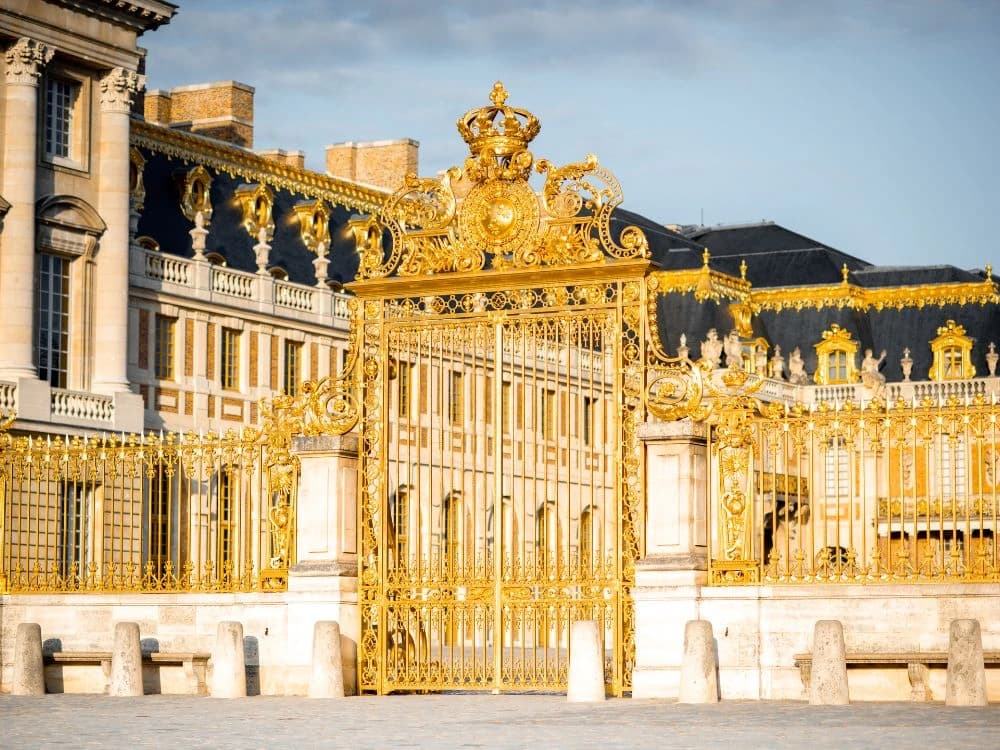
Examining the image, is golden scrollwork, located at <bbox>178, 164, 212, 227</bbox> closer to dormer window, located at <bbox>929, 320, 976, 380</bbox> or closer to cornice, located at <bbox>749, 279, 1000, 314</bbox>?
cornice, located at <bbox>749, 279, 1000, 314</bbox>

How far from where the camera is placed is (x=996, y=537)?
19078mm

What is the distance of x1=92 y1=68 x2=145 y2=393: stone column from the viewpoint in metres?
38.5

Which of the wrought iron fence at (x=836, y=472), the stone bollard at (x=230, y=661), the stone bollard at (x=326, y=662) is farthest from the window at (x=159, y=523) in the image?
the wrought iron fence at (x=836, y=472)

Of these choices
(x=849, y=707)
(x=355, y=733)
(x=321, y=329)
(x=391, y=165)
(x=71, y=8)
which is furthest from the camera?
(x=391, y=165)

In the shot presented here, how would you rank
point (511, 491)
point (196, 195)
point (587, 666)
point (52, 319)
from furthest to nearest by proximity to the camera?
point (196, 195) < point (52, 319) < point (511, 491) < point (587, 666)

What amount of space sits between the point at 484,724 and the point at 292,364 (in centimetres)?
3029

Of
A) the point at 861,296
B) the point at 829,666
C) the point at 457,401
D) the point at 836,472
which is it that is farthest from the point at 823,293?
the point at 829,666

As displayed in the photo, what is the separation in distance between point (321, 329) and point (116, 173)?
8484 millimetres

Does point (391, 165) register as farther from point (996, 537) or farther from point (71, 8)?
point (996, 537)

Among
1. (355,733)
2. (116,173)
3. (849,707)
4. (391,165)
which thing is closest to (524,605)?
(849,707)

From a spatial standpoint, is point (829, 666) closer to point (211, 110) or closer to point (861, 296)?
point (211, 110)

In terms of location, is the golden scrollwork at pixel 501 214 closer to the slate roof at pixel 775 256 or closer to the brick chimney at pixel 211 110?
the brick chimney at pixel 211 110

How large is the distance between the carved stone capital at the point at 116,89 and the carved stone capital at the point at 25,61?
70.6 inches

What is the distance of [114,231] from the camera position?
39.2m
